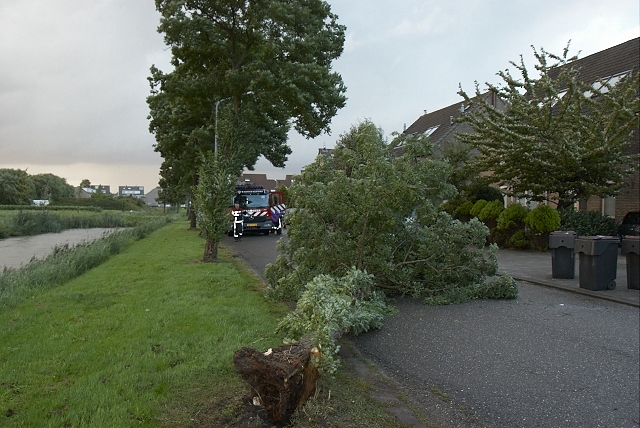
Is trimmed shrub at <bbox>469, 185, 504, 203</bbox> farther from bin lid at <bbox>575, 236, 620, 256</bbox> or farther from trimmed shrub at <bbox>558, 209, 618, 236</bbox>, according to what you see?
bin lid at <bbox>575, 236, 620, 256</bbox>

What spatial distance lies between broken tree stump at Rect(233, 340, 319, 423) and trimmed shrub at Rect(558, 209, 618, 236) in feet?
42.8

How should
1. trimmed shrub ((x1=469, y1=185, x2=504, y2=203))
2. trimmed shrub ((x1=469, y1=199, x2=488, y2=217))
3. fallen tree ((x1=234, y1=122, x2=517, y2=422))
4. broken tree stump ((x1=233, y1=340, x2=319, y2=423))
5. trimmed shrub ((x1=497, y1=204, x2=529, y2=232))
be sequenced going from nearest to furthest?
broken tree stump ((x1=233, y1=340, x2=319, y2=423))
fallen tree ((x1=234, y1=122, x2=517, y2=422))
trimmed shrub ((x1=497, y1=204, x2=529, y2=232))
trimmed shrub ((x1=469, y1=199, x2=488, y2=217))
trimmed shrub ((x1=469, y1=185, x2=504, y2=203))

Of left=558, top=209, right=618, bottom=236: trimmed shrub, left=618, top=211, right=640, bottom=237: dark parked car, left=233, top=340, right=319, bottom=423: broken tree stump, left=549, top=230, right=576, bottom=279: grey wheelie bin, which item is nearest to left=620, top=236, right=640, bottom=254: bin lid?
left=549, top=230, right=576, bottom=279: grey wheelie bin

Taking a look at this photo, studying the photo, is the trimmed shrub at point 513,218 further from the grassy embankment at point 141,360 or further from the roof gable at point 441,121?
the roof gable at point 441,121

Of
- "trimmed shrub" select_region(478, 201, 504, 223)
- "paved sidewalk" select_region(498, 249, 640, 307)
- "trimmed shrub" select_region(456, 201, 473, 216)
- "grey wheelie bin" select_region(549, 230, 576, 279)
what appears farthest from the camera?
"trimmed shrub" select_region(456, 201, 473, 216)

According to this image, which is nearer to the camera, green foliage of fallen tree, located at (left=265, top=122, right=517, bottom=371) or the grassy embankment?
the grassy embankment

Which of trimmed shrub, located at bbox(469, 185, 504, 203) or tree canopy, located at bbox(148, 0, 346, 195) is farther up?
tree canopy, located at bbox(148, 0, 346, 195)

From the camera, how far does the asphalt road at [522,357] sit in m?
3.96

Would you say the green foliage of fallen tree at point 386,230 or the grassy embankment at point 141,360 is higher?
the green foliage of fallen tree at point 386,230

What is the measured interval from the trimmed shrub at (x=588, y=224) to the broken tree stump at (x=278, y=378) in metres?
13.1

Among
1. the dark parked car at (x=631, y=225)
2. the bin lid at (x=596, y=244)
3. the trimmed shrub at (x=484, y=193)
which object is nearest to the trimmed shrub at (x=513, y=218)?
the dark parked car at (x=631, y=225)

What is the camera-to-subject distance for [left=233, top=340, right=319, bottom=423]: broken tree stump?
11.7ft

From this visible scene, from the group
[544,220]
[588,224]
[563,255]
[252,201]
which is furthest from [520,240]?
[252,201]

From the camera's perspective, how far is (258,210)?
2819cm
